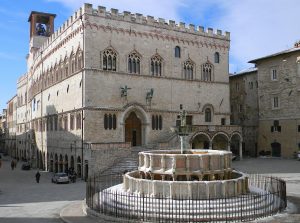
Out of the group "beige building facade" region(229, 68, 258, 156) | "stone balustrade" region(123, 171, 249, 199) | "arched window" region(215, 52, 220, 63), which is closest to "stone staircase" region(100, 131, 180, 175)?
"arched window" region(215, 52, 220, 63)

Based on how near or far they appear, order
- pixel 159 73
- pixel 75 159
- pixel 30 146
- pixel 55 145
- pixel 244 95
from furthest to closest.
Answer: pixel 30 146
pixel 244 95
pixel 55 145
pixel 159 73
pixel 75 159

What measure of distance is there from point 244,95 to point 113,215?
39.6 metres

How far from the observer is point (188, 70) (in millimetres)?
41250

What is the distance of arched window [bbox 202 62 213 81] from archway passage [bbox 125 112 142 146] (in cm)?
961

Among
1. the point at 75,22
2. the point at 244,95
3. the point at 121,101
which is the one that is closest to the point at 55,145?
the point at 121,101

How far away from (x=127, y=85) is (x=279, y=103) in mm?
19295

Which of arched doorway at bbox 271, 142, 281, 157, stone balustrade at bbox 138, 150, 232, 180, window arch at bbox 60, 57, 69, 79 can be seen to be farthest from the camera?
arched doorway at bbox 271, 142, 281, 157

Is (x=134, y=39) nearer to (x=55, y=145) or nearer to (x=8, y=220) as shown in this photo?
(x=55, y=145)

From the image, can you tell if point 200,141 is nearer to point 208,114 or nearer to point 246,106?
point 208,114

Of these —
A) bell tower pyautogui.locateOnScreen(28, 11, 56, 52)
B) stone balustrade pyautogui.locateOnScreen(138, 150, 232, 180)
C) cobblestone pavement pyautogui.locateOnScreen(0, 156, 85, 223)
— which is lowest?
cobblestone pavement pyautogui.locateOnScreen(0, 156, 85, 223)

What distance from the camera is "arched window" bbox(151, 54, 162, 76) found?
127 feet

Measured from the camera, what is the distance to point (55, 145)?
42250 millimetres

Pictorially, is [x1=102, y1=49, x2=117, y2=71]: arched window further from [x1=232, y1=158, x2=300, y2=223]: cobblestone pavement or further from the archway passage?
[x1=232, y1=158, x2=300, y2=223]: cobblestone pavement

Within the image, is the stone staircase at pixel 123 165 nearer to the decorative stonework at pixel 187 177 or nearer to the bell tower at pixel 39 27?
the decorative stonework at pixel 187 177
